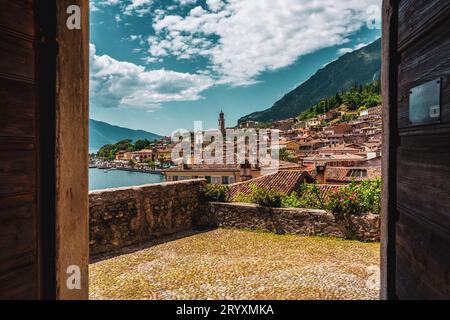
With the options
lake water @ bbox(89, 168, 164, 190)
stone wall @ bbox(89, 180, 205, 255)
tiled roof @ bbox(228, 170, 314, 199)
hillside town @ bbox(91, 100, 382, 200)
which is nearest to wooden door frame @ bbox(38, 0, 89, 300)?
stone wall @ bbox(89, 180, 205, 255)

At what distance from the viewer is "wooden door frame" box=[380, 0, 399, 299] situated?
5.24ft

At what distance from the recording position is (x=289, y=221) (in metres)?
7.96

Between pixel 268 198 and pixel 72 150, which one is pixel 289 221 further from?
pixel 72 150

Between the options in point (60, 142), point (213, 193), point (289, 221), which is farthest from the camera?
point (213, 193)

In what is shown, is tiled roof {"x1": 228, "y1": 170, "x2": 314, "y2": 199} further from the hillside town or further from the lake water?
the lake water

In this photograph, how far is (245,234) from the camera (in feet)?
26.2

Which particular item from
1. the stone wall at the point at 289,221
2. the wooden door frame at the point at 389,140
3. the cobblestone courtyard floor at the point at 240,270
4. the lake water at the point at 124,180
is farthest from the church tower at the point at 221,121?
the wooden door frame at the point at 389,140

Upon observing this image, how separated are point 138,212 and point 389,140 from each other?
670cm

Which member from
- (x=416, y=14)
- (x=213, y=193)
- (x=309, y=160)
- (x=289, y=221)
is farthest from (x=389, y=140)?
(x=309, y=160)

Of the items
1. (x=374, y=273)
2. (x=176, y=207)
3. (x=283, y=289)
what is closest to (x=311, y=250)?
(x=374, y=273)

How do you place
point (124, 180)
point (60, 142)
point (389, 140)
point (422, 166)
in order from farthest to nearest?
point (124, 180) < point (389, 140) < point (60, 142) < point (422, 166)

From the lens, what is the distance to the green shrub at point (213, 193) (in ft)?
29.9

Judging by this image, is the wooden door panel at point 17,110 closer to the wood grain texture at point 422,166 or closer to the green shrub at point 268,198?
the wood grain texture at point 422,166

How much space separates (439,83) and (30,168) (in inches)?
69.6
